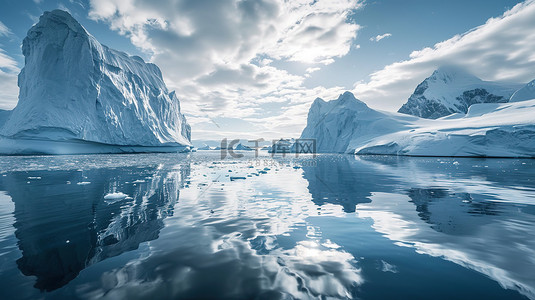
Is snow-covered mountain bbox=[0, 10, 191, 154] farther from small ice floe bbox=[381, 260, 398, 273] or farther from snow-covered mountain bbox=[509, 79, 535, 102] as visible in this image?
snow-covered mountain bbox=[509, 79, 535, 102]

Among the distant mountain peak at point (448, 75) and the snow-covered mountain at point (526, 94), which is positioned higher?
the distant mountain peak at point (448, 75)

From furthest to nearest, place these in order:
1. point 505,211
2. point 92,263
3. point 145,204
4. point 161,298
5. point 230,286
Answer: point 145,204 → point 505,211 → point 92,263 → point 230,286 → point 161,298

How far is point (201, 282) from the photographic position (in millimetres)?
2354

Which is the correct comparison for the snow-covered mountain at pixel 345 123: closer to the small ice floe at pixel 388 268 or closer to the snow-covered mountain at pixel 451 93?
the small ice floe at pixel 388 268

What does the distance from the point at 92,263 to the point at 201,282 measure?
1.54m

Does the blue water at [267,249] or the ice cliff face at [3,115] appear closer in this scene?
the blue water at [267,249]

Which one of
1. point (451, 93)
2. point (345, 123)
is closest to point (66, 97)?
point (345, 123)

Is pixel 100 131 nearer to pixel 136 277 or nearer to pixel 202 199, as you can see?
pixel 202 199

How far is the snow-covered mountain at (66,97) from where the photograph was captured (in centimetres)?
3162

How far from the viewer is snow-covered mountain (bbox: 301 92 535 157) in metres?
27.2

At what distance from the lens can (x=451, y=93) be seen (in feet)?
393

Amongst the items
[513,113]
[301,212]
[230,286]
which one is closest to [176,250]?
[230,286]

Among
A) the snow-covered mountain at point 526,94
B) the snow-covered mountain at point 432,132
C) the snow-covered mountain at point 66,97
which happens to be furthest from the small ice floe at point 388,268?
the snow-covered mountain at point 526,94

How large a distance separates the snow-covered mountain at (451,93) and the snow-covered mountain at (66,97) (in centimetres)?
13850
